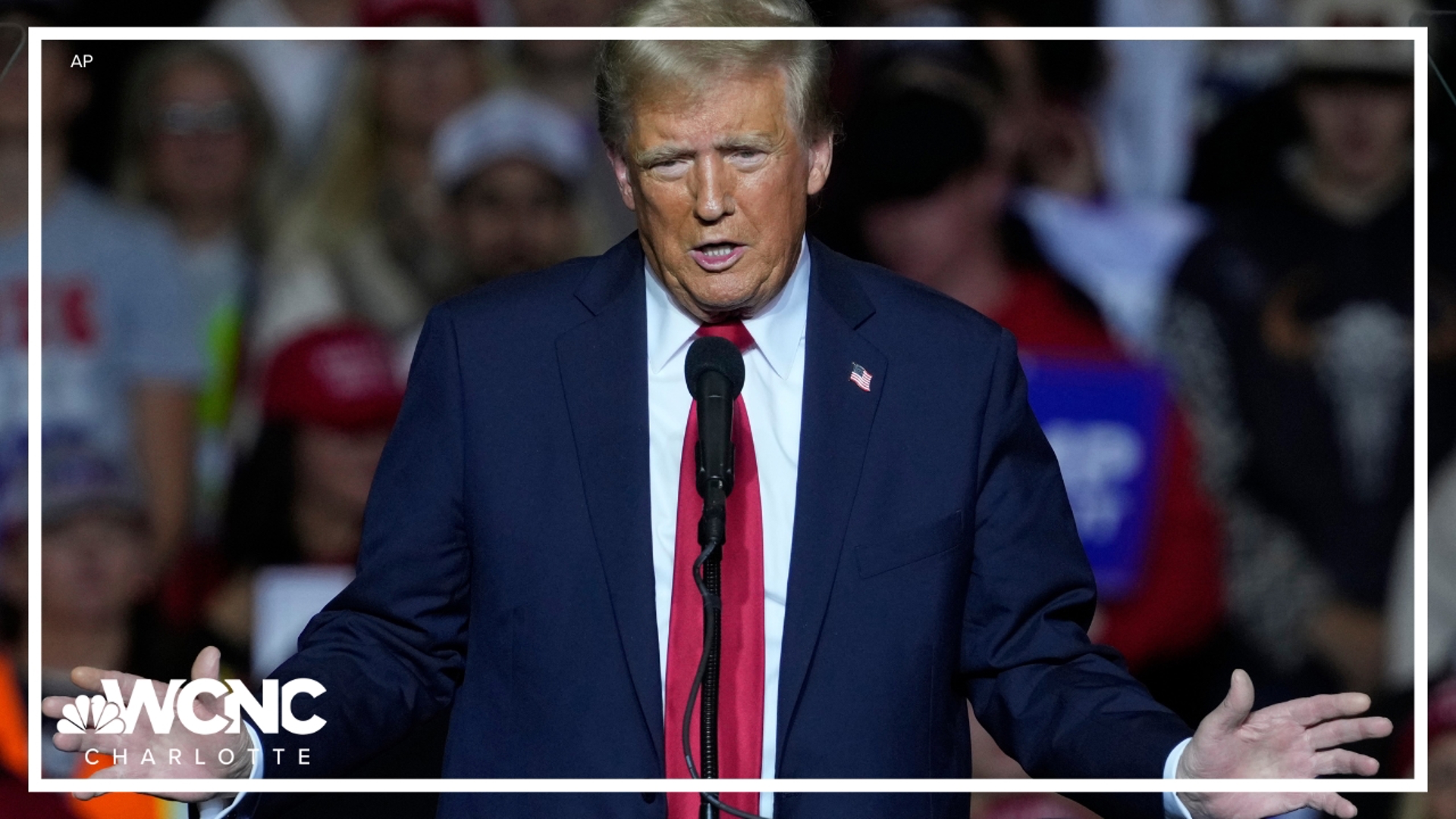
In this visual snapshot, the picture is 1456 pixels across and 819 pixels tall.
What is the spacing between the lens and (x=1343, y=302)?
3.36 meters

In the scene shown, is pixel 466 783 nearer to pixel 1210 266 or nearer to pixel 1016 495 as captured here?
pixel 1016 495

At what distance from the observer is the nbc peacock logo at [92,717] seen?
4.97 feet

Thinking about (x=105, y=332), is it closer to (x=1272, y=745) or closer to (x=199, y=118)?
(x=199, y=118)

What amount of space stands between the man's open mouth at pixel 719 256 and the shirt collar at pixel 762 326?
8cm

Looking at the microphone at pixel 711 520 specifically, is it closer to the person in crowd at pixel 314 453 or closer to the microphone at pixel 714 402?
the microphone at pixel 714 402

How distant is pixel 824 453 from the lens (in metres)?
1.70

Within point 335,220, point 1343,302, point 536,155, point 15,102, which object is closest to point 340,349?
point 335,220

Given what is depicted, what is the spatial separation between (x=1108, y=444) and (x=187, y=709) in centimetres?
205

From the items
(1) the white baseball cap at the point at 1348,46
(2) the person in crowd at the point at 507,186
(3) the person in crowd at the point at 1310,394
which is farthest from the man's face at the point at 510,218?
(1) the white baseball cap at the point at 1348,46

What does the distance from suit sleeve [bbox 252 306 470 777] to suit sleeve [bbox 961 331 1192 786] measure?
0.47 meters

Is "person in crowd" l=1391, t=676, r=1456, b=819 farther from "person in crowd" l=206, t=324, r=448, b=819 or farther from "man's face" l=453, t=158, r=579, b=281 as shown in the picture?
"person in crowd" l=206, t=324, r=448, b=819

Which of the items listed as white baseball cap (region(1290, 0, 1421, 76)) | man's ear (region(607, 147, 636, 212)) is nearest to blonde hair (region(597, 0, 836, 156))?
man's ear (region(607, 147, 636, 212))

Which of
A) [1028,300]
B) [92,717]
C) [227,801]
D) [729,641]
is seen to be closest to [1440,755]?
[1028,300]

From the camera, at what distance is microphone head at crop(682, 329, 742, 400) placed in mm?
1523
